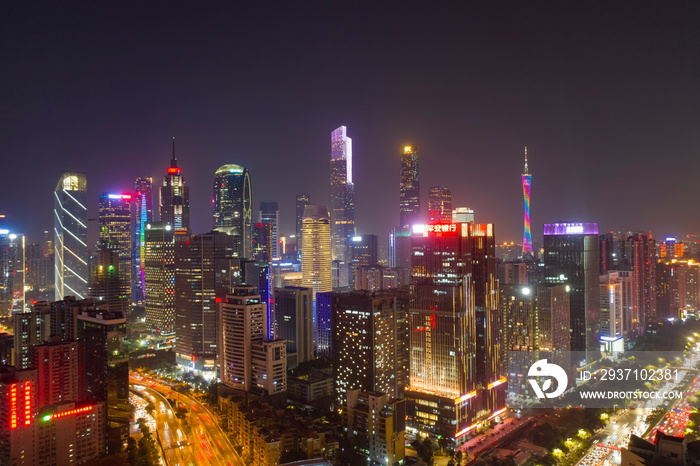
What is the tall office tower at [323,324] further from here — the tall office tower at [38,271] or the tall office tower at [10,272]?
the tall office tower at [38,271]

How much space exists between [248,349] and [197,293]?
8307 millimetres

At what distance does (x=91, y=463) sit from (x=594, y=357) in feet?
77.5

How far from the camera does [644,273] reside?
1355 inches

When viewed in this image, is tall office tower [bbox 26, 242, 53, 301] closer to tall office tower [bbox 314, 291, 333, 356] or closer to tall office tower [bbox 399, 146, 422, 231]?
tall office tower [bbox 314, 291, 333, 356]

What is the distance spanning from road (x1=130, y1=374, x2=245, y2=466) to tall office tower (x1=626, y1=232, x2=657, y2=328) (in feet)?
87.8

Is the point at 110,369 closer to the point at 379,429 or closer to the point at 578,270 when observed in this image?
the point at 379,429

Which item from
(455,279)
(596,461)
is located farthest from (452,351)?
(596,461)

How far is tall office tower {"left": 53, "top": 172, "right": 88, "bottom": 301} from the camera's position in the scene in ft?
132

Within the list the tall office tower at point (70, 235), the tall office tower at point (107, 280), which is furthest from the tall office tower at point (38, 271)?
the tall office tower at point (107, 280)

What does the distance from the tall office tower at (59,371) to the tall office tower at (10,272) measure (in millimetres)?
20953

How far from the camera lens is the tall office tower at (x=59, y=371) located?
54.3 feet

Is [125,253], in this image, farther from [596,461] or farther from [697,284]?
[697,284]

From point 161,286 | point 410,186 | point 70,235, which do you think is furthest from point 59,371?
point 410,186

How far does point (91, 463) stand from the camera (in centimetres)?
1512
